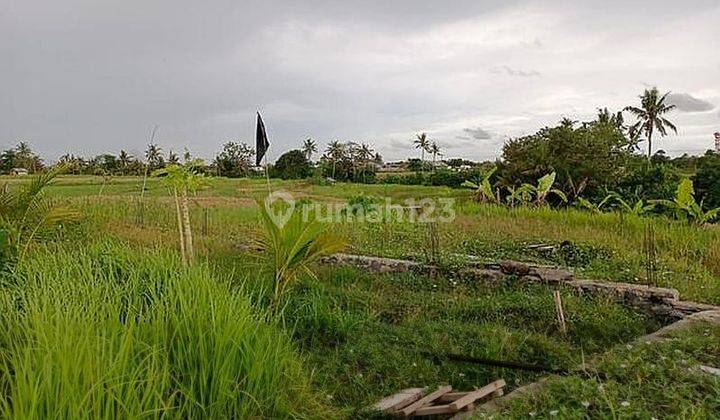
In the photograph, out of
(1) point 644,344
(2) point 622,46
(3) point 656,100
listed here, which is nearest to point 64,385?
(1) point 644,344

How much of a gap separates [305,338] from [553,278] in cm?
270

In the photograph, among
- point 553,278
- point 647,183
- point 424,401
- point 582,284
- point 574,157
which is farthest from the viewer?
point 647,183

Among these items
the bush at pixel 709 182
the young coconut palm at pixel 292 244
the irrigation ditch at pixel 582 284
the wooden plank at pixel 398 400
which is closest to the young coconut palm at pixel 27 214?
the young coconut palm at pixel 292 244

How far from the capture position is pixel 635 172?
15.0 m

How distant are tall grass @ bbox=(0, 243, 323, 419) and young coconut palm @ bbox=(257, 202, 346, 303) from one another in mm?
1145

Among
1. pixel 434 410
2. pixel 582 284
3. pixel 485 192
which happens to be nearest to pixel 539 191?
pixel 485 192

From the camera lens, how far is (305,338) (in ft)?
12.8

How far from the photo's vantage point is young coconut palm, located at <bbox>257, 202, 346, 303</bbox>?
4156mm

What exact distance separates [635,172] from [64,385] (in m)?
16.2

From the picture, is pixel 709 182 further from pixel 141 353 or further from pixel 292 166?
pixel 292 166

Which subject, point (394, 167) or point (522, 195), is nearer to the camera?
point (522, 195)

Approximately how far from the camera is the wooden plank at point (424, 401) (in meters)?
2.74

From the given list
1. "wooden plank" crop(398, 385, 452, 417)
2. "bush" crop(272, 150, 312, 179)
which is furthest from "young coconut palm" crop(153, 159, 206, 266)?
"bush" crop(272, 150, 312, 179)

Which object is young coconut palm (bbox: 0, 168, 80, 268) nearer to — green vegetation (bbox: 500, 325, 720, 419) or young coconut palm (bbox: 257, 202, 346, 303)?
young coconut palm (bbox: 257, 202, 346, 303)
